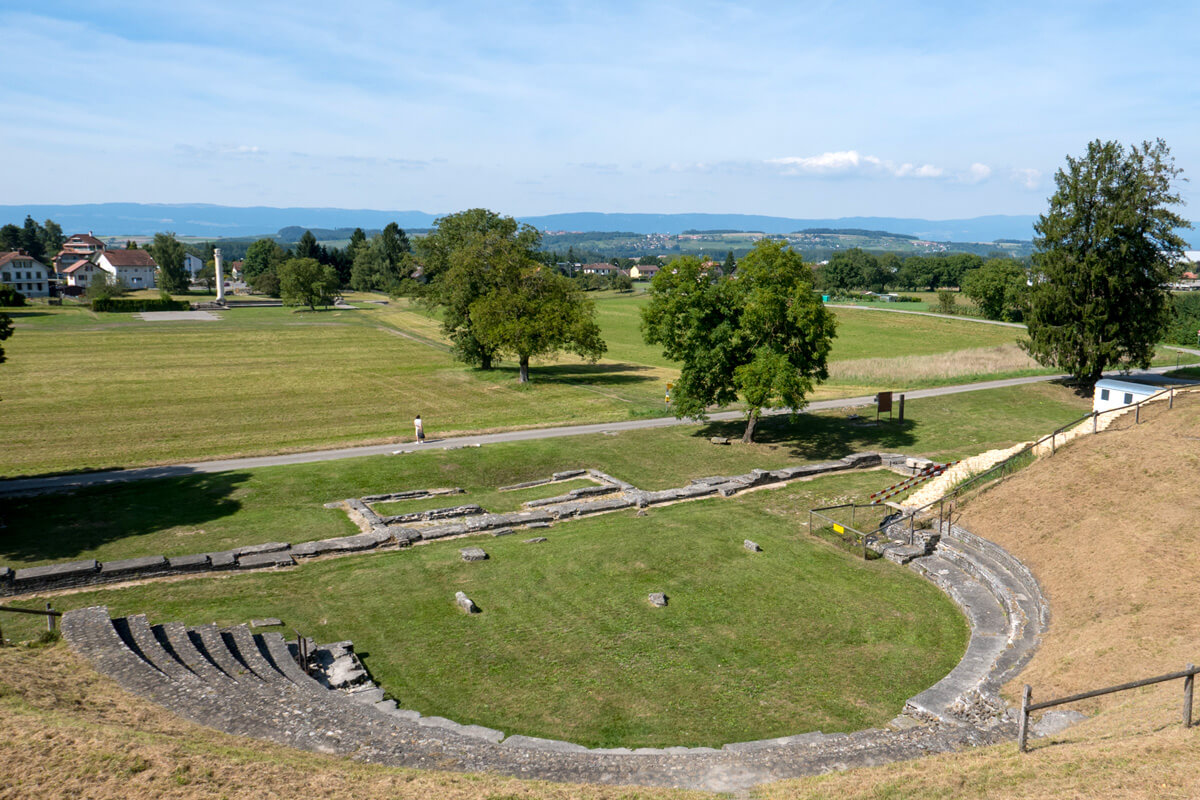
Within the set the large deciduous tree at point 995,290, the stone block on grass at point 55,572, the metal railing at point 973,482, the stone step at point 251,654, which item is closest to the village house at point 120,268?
the stone block on grass at point 55,572

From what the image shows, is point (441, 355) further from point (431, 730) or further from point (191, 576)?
point (431, 730)

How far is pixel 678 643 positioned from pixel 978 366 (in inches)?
2294

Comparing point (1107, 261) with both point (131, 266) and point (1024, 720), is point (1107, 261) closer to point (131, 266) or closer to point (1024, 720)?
point (1024, 720)

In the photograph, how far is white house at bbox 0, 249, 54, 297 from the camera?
5531 inches

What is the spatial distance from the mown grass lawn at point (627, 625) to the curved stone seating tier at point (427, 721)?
3.23 ft

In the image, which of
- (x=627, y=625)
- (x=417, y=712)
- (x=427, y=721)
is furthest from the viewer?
(x=627, y=625)

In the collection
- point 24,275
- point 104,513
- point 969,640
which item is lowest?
point 969,640

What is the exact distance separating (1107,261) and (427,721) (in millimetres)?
53287

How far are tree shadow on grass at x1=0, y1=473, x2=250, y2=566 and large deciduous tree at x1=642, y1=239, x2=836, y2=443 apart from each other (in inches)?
915

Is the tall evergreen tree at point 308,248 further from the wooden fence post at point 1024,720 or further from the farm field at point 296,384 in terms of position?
the wooden fence post at point 1024,720

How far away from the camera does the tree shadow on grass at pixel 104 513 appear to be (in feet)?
88.5

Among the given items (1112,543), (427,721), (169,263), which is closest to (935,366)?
(1112,543)

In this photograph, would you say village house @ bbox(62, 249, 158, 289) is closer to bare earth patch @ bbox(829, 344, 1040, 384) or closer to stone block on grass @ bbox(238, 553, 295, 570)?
bare earth patch @ bbox(829, 344, 1040, 384)

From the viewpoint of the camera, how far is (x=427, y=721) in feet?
54.5
